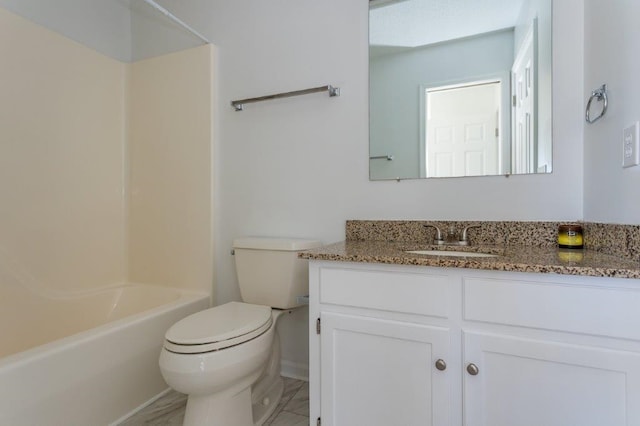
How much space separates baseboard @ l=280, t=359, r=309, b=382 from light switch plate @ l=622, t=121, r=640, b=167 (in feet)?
5.34

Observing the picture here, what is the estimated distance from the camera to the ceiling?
144 cm

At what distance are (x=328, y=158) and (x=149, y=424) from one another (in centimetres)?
149

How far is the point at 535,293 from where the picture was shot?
0.89 m

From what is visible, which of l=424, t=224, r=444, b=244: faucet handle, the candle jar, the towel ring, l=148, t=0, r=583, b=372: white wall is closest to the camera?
the towel ring

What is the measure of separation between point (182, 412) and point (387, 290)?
47.5 inches

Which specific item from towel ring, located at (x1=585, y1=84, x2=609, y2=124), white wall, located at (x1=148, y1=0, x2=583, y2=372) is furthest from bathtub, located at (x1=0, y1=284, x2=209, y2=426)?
towel ring, located at (x1=585, y1=84, x2=609, y2=124)

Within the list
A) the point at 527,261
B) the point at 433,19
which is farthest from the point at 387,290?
the point at 433,19

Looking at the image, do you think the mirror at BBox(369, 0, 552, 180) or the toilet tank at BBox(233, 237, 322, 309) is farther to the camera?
the toilet tank at BBox(233, 237, 322, 309)

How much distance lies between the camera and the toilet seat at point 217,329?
46.4 inches

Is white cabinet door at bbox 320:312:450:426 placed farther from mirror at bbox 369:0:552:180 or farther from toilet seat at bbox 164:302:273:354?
mirror at bbox 369:0:552:180

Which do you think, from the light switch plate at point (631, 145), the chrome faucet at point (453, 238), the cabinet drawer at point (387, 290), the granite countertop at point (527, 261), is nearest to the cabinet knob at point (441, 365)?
the cabinet drawer at point (387, 290)

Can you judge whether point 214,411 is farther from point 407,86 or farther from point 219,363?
point 407,86

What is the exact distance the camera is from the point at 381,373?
3.55 feet

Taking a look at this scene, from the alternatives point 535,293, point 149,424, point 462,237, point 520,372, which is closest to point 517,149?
point 462,237
